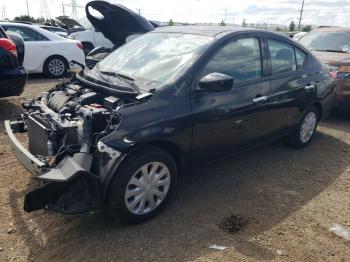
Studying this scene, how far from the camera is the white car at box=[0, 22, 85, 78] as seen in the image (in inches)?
384

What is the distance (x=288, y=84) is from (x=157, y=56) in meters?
1.80

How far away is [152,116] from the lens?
3.16 meters

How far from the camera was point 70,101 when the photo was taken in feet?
11.9

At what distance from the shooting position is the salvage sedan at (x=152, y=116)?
9.71 ft

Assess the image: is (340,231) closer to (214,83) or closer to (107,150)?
(214,83)

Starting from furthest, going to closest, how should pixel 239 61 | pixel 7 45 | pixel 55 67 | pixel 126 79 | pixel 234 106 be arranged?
1. pixel 55 67
2. pixel 7 45
3. pixel 239 61
4. pixel 234 106
5. pixel 126 79

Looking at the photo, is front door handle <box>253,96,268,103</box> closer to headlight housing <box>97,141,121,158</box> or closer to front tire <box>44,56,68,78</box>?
headlight housing <box>97,141,121,158</box>

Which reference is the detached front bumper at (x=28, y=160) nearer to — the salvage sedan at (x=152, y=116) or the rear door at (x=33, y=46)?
the salvage sedan at (x=152, y=116)

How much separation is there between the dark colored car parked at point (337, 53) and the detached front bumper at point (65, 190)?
16.5 feet

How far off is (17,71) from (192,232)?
4.61 meters

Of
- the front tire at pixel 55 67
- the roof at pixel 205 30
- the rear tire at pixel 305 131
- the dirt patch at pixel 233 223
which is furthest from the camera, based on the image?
the front tire at pixel 55 67

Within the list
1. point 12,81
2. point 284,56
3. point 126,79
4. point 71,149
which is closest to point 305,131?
point 284,56

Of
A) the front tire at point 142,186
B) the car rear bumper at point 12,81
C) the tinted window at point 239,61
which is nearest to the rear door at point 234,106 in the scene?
the tinted window at point 239,61

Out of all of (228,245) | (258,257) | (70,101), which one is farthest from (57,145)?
(258,257)
